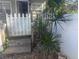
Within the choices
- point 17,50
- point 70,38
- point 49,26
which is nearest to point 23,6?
point 49,26

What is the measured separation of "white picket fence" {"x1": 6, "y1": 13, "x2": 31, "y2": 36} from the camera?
4148 mm

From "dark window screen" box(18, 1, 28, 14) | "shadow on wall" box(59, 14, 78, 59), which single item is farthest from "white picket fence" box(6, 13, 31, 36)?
"shadow on wall" box(59, 14, 78, 59)

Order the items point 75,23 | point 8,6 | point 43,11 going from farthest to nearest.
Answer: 1. point 43,11
2. point 8,6
3. point 75,23

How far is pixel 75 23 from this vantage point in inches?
148

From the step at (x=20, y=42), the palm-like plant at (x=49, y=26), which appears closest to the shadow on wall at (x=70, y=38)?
the palm-like plant at (x=49, y=26)

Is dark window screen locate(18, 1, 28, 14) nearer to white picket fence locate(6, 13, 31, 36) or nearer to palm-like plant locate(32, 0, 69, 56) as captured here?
white picket fence locate(6, 13, 31, 36)

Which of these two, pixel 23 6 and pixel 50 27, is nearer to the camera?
pixel 23 6

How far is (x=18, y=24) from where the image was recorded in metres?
4.22

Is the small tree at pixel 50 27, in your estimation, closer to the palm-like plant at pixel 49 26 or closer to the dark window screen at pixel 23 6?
the palm-like plant at pixel 49 26

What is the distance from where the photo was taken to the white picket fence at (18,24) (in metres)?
4.15

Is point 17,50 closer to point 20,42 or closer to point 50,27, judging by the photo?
point 20,42

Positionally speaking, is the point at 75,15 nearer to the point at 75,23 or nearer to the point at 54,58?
the point at 75,23

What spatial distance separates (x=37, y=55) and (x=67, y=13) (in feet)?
4.05

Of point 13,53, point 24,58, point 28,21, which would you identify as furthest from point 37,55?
point 28,21
